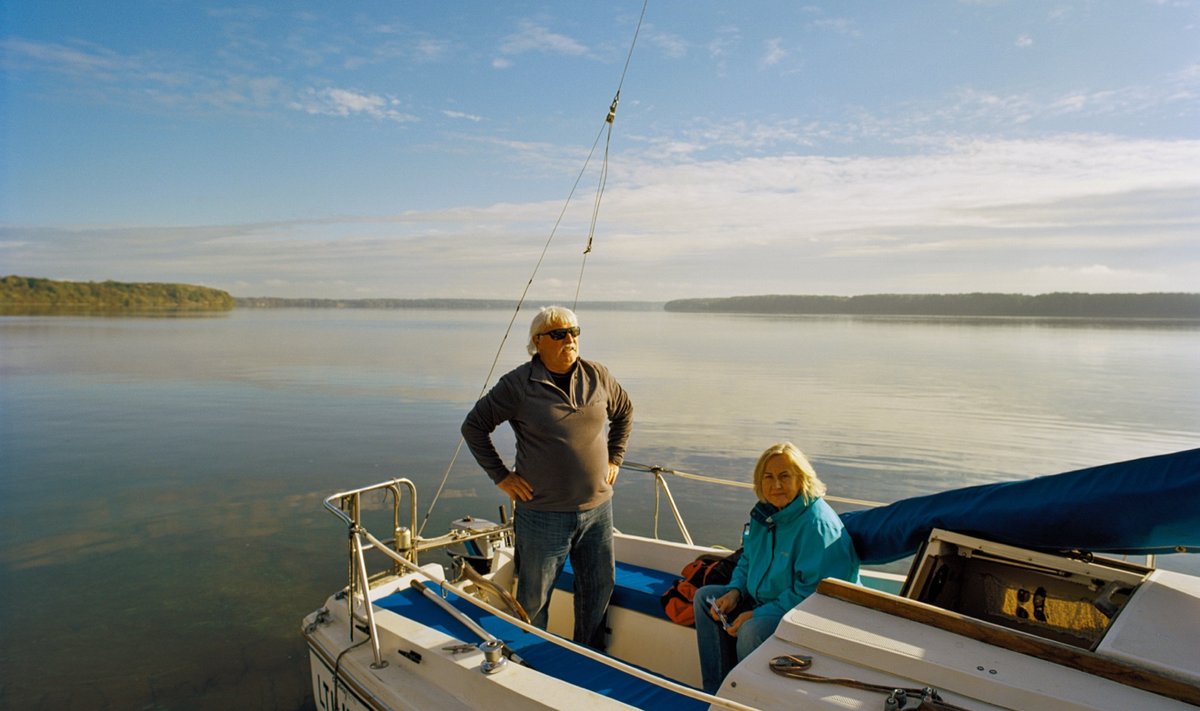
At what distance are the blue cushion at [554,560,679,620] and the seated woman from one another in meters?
0.66

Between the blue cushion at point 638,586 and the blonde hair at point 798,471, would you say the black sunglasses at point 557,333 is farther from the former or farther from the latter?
the blue cushion at point 638,586

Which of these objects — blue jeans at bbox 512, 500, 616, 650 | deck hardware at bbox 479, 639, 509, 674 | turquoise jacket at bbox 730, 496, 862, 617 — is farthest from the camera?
blue jeans at bbox 512, 500, 616, 650

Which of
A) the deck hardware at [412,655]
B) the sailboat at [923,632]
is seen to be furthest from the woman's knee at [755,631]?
the deck hardware at [412,655]

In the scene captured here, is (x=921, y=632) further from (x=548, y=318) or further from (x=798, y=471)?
(x=548, y=318)

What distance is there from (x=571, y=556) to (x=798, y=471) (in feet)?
4.26

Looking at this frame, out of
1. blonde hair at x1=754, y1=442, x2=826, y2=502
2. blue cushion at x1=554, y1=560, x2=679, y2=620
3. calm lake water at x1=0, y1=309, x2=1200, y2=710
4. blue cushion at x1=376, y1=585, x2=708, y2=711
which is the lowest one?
calm lake water at x1=0, y1=309, x2=1200, y2=710

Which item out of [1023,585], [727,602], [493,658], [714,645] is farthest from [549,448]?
[1023,585]

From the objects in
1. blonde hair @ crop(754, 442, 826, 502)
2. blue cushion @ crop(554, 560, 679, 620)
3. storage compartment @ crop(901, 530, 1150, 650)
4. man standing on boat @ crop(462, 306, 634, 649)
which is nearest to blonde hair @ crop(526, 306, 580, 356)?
man standing on boat @ crop(462, 306, 634, 649)

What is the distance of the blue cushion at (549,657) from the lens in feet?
10.9

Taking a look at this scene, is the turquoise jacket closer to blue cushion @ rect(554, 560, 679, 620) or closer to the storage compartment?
the storage compartment

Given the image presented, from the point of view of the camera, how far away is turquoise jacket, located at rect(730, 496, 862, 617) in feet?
10.9

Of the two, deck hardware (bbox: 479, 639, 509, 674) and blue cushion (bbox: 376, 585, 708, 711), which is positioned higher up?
deck hardware (bbox: 479, 639, 509, 674)

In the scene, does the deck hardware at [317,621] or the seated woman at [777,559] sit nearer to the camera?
the seated woman at [777,559]

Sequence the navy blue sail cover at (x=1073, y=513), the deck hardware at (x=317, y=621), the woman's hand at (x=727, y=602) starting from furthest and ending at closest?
the deck hardware at (x=317, y=621) → the woman's hand at (x=727, y=602) → the navy blue sail cover at (x=1073, y=513)
